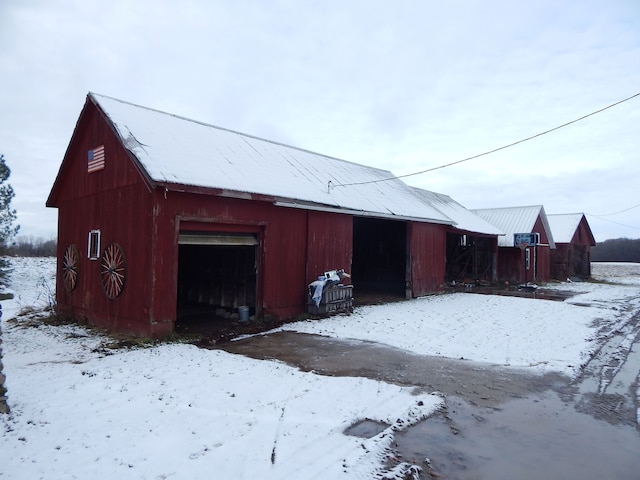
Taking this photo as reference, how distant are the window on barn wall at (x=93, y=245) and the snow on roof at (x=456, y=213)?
16.8m

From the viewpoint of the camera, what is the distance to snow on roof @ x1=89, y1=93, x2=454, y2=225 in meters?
10.7

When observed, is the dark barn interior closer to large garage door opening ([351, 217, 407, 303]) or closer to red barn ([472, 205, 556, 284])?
red barn ([472, 205, 556, 284])

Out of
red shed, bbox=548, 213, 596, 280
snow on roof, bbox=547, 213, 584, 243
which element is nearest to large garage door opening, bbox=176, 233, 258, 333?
red shed, bbox=548, 213, 596, 280

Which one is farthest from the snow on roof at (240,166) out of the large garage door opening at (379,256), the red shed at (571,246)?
the red shed at (571,246)

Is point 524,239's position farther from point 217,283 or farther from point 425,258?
point 217,283

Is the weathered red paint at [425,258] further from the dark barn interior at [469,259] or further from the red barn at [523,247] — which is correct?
the red barn at [523,247]

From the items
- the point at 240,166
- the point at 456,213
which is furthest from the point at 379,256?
the point at 240,166

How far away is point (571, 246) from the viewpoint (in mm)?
34188

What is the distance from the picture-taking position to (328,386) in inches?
258

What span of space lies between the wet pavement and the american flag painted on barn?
21.0 ft

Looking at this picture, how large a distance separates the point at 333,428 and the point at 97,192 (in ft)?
33.2

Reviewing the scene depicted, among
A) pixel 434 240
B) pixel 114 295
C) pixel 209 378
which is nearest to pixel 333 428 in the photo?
pixel 209 378

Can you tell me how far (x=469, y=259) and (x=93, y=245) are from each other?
857 inches

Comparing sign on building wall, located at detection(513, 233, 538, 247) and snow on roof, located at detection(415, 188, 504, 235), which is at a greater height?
snow on roof, located at detection(415, 188, 504, 235)
